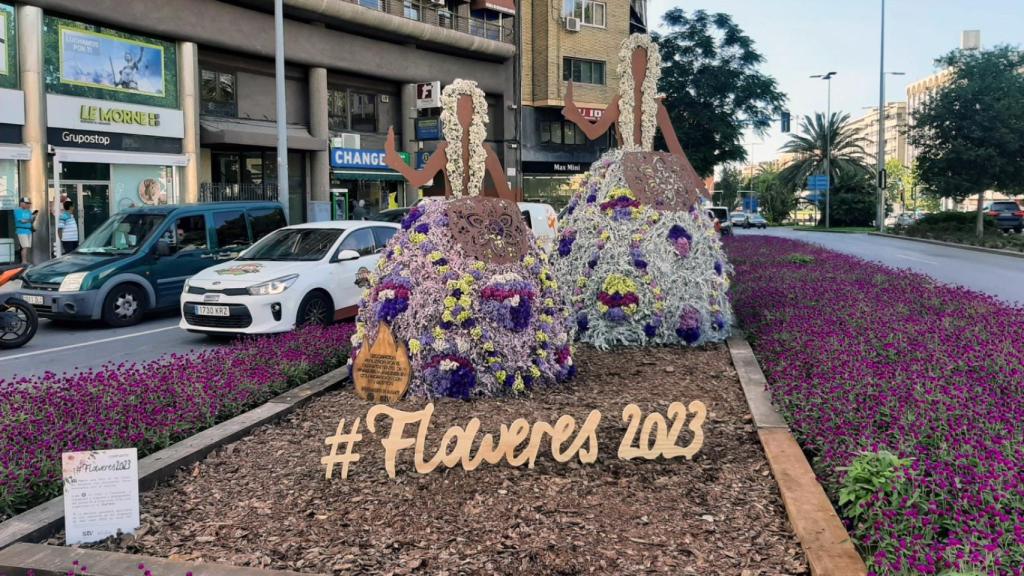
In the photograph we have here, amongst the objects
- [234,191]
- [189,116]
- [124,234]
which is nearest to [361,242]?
[124,234]

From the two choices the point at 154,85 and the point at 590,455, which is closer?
the point at 590,455

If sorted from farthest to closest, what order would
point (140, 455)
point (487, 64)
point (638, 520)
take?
point (487, 64) < point (140, 455) < point (638, 520)

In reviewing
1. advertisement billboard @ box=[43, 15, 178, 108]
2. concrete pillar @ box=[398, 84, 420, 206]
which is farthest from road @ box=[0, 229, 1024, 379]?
concrete pillar @ box=[398, 84, 420, 206]

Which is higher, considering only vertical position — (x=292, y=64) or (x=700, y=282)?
(x=292, y=64)

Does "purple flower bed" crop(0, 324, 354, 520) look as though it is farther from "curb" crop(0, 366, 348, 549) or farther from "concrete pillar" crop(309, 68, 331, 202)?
"concrete pillar" crop(309, 68, 331, 202)

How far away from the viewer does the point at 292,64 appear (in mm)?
31938

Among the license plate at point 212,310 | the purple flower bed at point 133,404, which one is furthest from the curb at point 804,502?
the license plate at point 212,310

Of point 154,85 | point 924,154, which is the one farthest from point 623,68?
point 924,154

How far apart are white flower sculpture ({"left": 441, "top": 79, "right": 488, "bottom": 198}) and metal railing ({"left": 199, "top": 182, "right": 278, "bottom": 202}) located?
21.2 m

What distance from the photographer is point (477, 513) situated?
4.28 m

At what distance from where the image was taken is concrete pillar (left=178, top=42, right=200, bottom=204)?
26.5m

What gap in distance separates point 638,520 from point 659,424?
91cm

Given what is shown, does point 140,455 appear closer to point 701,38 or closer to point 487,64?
point 487,64

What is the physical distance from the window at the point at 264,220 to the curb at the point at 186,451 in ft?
24.6
